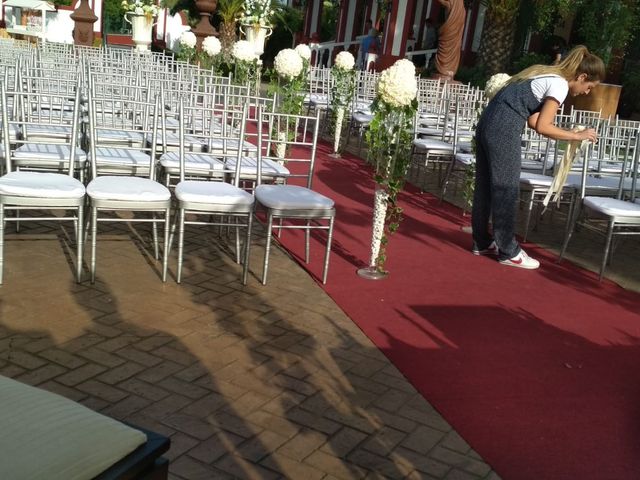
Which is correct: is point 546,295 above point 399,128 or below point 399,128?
below

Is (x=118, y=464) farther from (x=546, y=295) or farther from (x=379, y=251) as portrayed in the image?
(x=546, y=295)

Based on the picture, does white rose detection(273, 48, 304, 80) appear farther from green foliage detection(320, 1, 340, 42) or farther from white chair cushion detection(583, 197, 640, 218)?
green foliage detection(320, 1, 340, 42)

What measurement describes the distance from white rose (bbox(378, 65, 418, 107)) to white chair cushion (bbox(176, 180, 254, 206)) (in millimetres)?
1195

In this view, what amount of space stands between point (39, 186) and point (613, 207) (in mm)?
4252

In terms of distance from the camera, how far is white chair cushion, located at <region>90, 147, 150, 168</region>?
216 inches

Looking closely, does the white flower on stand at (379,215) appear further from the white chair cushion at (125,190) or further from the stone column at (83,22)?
the stone column at (83,22)

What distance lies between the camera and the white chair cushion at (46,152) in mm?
5230

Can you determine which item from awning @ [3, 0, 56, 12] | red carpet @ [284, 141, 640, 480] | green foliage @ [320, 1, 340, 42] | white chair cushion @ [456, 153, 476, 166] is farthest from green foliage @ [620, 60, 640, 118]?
awning @ [3, 0, 56, 12]

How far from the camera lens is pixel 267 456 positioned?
9.95 ft

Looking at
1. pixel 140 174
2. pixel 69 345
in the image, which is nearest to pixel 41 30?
pixel 140 174

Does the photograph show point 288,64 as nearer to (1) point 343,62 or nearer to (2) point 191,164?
(1) point 343,62

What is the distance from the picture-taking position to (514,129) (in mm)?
5734

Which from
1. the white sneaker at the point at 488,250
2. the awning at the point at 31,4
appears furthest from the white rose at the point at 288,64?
the awning at the point at 31,4

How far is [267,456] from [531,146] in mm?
6513
